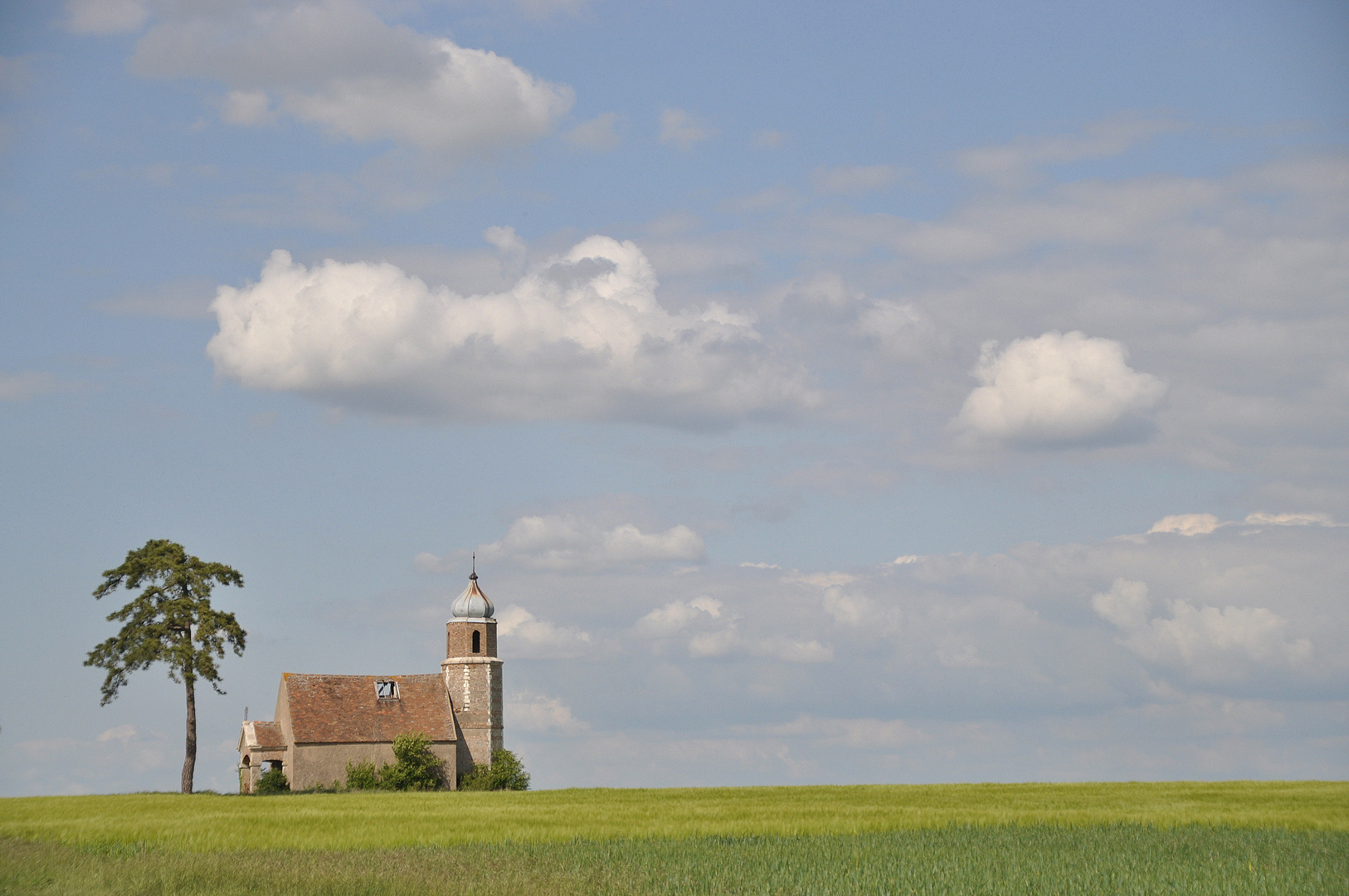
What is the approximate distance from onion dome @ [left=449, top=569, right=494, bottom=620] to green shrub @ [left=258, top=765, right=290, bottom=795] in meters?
16.6

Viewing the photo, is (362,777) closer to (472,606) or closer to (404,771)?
(404,771)

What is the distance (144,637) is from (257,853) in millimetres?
34250

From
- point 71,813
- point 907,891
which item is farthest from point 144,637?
point 907,891

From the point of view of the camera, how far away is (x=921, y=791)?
49.2 meters

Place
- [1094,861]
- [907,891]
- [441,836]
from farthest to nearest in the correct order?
[441,836] → [1094,861] → [907,891]

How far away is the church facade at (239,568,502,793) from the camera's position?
69625 millimetres

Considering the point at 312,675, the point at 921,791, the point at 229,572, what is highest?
the point at 229,572

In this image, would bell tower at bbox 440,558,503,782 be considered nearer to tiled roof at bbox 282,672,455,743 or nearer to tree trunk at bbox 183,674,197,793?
tiled roof at bbox 282,672,455,743

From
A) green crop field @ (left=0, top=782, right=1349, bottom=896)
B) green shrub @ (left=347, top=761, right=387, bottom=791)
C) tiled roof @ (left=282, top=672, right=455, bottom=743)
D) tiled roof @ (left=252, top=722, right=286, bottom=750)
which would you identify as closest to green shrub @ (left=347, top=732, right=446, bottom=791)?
green shrub @ (left=347, top=761, right=387, bottom=791)

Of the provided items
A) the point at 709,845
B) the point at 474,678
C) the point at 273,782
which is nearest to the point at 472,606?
the point at 474,678

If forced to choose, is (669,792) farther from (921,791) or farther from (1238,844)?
(1238,844)

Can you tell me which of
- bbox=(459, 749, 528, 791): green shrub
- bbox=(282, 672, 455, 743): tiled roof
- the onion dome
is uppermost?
the onion dome

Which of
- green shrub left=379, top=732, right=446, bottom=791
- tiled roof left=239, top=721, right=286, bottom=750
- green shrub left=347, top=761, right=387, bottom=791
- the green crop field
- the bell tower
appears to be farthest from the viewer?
the bell tower

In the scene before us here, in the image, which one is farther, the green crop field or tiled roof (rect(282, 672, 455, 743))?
tiled roof (rect(282, 672, 455, 743))
